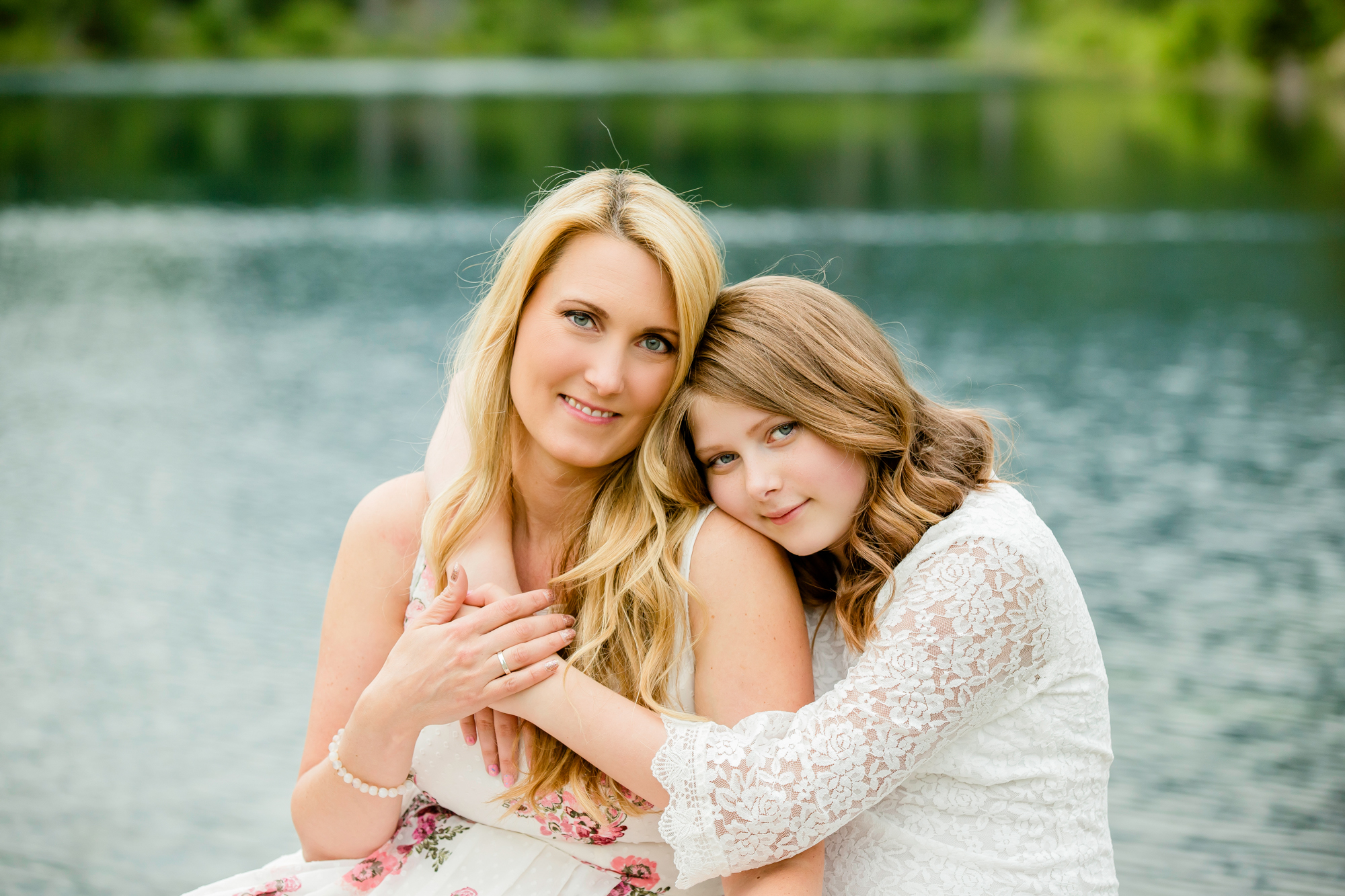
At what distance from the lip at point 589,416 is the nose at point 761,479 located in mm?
293

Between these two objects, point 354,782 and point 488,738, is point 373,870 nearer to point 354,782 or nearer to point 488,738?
point 354,782

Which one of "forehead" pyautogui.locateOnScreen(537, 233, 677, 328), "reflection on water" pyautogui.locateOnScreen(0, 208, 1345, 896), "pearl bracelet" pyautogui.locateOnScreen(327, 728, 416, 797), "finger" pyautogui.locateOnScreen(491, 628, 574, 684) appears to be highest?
"forehead" pyautogui.locateOnScreen(537, 233, 677, 328)

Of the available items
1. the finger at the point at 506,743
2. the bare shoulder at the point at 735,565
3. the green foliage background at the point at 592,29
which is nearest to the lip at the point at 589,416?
the bare shoulder at the point at 735,565

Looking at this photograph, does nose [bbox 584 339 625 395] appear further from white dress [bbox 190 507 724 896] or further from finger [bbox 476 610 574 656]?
finger [bbox 476 610 574 656]

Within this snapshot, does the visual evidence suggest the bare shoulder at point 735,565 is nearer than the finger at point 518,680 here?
No

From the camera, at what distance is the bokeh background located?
5.50m

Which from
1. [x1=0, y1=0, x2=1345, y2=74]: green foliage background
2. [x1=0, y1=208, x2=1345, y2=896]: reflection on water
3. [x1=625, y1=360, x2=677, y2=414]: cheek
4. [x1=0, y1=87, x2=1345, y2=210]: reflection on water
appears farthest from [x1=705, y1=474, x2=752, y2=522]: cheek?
[x1=0, y1=0, x2=1345, y2=74]: green foliage background

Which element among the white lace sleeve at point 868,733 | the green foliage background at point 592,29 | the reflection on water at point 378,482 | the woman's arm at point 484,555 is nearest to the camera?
the white lace sleeve at point 868,733

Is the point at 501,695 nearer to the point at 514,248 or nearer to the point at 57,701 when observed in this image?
the point at 514,248

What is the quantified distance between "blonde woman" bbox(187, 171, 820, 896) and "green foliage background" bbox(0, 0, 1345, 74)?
62.6 metres

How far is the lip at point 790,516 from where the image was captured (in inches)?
90.4

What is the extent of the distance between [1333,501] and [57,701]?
8.08m

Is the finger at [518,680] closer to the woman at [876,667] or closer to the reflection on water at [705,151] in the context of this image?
the woman at [876,667]

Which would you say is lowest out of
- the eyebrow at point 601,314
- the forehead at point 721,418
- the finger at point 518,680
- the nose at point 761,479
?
the finger at point 518,680
